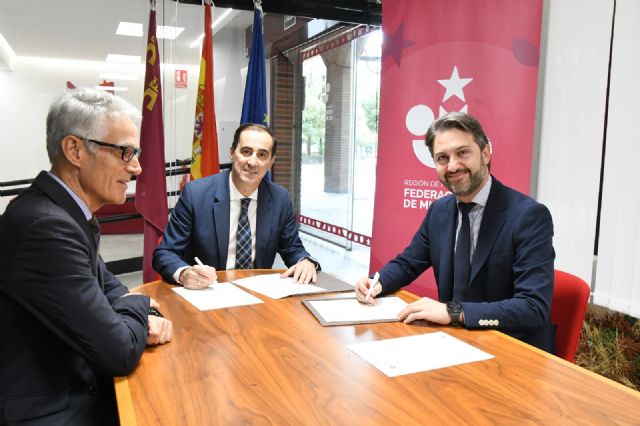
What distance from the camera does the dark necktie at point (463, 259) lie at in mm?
1783

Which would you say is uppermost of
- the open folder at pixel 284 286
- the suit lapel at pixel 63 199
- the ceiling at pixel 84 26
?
the ceiling at pixel 84 26

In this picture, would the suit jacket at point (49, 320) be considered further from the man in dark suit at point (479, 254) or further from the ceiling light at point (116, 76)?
the ceiling light at point (116, 76)

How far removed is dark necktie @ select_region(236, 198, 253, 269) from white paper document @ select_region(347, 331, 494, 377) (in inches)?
47.3

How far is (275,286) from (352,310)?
42cm

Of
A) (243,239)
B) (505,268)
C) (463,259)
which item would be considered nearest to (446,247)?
(463,259)

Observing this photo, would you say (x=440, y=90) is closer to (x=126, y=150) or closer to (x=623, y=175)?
(x=623, y=175)

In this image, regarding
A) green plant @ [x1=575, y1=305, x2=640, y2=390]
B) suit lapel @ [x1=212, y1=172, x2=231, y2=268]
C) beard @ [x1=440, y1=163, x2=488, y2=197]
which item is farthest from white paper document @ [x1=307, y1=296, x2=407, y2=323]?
green plant @ [x1=575, y1=305, x2=640, y2=390]

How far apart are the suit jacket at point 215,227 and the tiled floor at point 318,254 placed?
1319 millimetres

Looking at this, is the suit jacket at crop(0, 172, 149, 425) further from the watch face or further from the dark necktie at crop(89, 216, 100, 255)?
the watch face

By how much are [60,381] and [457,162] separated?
Answer: 1426mm

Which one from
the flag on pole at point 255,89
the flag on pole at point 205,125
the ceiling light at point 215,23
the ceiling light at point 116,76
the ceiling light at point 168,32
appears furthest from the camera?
the ceiling light at point 215,23

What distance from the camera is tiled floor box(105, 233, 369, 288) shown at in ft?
16.3

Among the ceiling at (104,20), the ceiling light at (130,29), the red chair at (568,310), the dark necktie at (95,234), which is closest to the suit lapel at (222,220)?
the dark necktie at (95,234)

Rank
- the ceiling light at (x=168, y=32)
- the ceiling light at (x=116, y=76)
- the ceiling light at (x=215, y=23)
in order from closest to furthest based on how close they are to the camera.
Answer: the ceiling light at (x=116, y=76) < the ceiling light at (x=168, y=32) < the ceiling light at (x=215, y=23)
